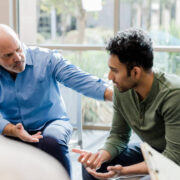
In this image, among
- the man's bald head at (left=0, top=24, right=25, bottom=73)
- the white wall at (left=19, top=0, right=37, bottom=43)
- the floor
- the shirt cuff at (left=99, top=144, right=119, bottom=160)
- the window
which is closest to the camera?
the shirt cuff at (left=99, top=144, right=119, bottom=160)

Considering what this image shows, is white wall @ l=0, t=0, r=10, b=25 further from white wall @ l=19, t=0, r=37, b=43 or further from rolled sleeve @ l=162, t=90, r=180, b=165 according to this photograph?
rolled sleeve @ l=162, t=90, r=180, b=165

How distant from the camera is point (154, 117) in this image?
1494 mm

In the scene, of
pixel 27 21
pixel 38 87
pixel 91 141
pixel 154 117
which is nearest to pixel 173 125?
pixel 154 117

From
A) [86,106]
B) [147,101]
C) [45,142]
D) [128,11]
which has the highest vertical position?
[128,11]

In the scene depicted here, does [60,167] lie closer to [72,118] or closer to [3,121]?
[3,121]

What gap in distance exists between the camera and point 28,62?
2.01 m

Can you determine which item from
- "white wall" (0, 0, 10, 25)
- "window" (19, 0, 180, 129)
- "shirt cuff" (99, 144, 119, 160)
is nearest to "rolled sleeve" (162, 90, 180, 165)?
"shirt cuff" (99, 144, 119, 160)

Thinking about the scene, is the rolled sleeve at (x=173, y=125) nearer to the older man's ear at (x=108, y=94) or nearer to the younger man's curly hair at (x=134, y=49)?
the younger man's curly hair at (x=134, y=49)

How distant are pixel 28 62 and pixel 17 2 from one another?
1918 mm

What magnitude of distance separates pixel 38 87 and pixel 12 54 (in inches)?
9.7

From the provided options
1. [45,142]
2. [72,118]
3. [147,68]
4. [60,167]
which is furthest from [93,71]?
[60,167]

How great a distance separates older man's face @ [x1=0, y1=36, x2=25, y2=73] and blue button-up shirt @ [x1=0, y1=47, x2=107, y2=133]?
0.28 feet

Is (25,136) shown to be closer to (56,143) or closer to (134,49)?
(56,143)

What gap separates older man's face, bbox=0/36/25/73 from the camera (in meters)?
1.87
